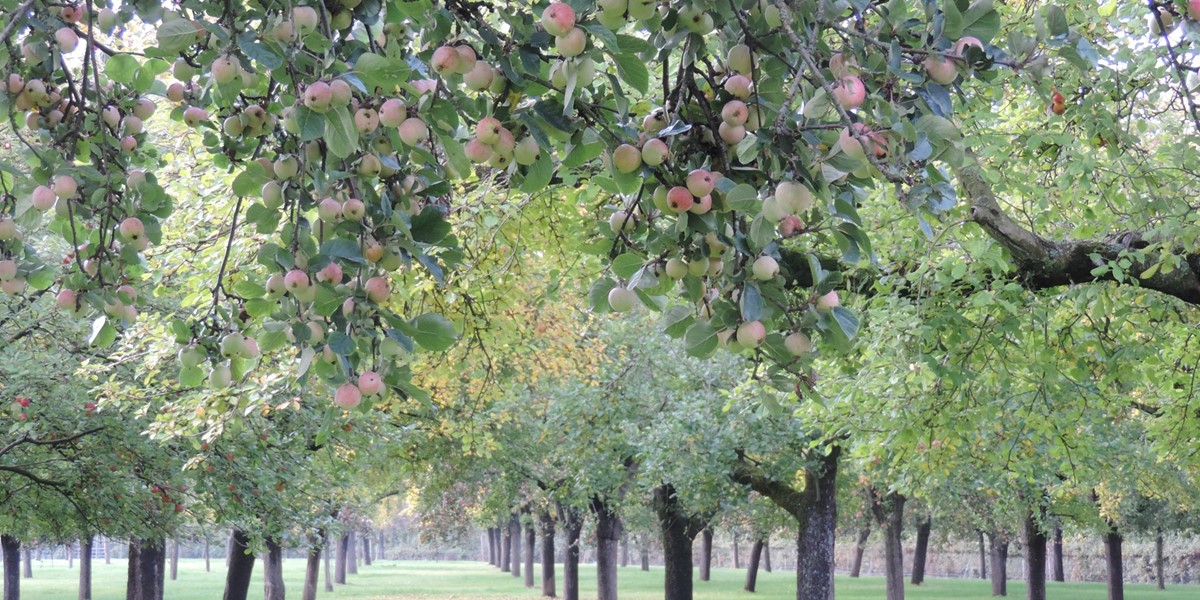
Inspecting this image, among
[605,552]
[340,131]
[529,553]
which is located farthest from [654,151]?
[529,553]

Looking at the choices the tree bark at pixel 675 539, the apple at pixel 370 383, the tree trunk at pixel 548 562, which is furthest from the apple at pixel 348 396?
the tree trunk at pixel 548 562

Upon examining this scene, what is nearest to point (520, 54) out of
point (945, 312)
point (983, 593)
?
point (945, 312)

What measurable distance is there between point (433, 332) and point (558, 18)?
940 millimetres

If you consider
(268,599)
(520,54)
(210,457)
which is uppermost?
(520,54)

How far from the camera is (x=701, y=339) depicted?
2.50m

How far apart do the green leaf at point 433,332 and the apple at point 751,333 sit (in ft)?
2.43

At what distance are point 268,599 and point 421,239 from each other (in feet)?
71.7

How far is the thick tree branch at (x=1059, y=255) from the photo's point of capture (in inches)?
266

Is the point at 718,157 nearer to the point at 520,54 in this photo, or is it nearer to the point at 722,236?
the point at 722,236

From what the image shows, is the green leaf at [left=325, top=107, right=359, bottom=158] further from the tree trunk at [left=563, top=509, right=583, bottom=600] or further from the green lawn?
the green lawn

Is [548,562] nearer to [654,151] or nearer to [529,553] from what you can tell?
[529,553]

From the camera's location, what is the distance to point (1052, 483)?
1969 cm

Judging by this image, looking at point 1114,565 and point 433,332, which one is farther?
point 1114,565

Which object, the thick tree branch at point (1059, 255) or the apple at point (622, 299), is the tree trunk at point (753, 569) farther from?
the apple at point (622, 299)
